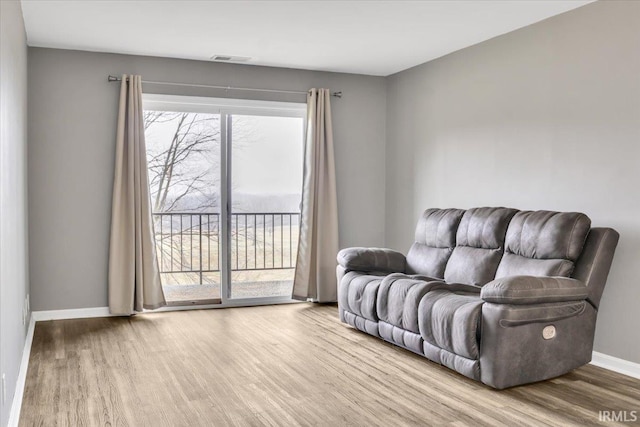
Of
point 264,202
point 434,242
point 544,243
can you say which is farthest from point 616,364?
point 264,202

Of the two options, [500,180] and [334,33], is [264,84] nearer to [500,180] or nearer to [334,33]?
[334,33]

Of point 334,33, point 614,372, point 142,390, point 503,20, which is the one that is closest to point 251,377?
point 142,390

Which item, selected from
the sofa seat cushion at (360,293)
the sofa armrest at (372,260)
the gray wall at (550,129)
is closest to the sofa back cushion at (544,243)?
the gray wall at (550,129)

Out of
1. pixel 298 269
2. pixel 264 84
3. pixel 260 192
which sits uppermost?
pixel 264 84

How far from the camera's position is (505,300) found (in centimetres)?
356

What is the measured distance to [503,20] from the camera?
15.3 ft

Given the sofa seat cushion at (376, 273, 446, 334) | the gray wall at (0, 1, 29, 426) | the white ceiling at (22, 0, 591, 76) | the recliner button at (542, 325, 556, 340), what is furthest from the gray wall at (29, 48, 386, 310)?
the recliner button at (542, 325, 556, 340)

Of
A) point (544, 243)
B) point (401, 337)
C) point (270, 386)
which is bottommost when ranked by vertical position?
point (270, 386)

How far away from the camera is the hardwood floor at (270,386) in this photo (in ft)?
10.5

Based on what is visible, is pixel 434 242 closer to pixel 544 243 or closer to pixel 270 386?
pixel 544 243

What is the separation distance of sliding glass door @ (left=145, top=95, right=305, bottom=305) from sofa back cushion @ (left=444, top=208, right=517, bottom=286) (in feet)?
7.40

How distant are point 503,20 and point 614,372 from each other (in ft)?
8.87

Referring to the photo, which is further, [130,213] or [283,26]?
[130,213]

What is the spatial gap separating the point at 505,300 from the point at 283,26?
2785mm
